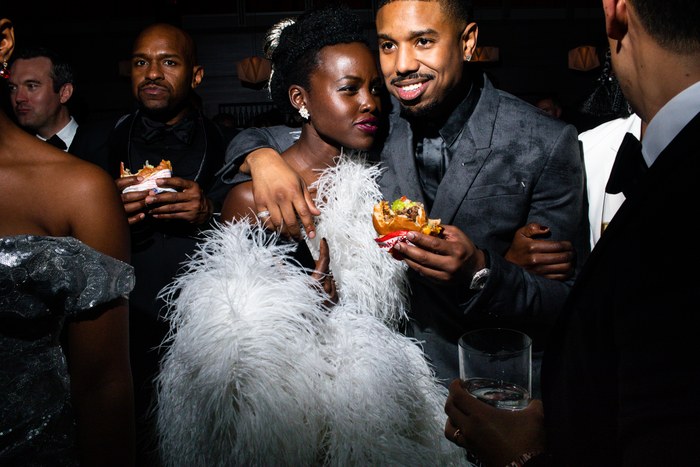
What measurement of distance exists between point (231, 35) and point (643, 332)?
37.6 ft

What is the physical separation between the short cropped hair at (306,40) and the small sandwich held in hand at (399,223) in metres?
0.68

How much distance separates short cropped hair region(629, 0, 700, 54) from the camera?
2.55ft

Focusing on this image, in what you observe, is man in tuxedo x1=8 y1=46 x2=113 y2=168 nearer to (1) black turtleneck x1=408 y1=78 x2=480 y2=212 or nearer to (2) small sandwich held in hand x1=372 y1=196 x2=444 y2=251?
(1) black turtleneck x1=408 y1=78 x2=480 y2=212

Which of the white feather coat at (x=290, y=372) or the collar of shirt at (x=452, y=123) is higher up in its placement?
the collar of shirt at (x=452, y=123)

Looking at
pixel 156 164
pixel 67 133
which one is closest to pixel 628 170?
pixel 156 164

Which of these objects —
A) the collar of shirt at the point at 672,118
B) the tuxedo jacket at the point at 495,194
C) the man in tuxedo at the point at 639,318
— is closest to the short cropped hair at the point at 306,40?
the tuxedo jacket at the point at 495,194

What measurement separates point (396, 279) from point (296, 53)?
945 mm

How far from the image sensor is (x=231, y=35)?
10922 millimetres

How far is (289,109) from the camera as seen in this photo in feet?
7.18

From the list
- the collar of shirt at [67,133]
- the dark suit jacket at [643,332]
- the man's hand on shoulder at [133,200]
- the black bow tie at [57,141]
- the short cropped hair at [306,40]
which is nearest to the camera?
the dark suit jacket at [643,332]

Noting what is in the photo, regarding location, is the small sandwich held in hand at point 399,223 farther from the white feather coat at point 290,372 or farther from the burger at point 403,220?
the white feather coat at point 290,372

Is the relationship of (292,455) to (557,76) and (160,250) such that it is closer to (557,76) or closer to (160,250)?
(160,250)

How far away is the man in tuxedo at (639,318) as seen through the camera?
611mm

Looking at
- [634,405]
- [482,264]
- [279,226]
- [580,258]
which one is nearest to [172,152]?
[279,226]
